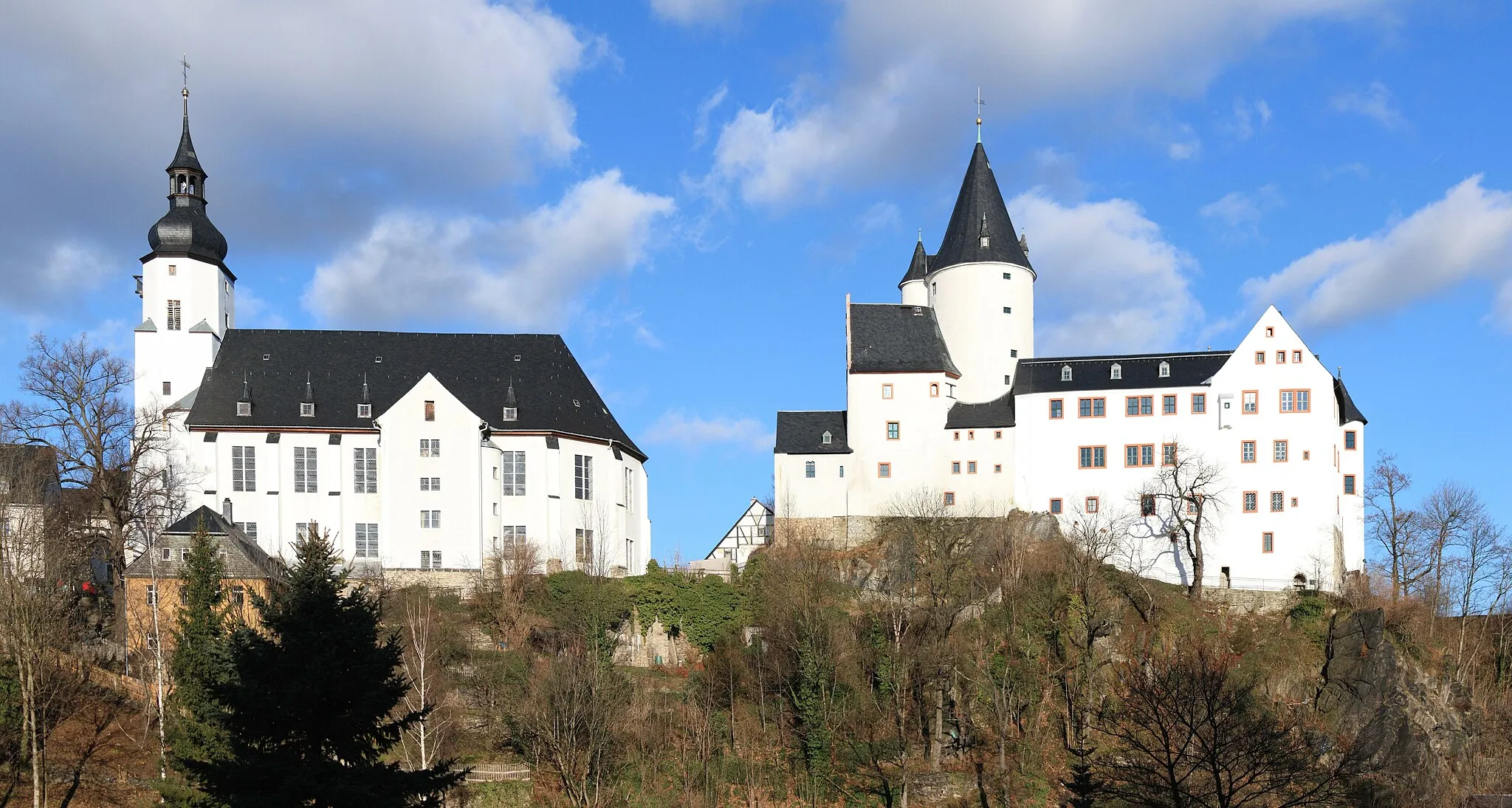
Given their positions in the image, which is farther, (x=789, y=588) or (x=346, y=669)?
(x=789, y=588)

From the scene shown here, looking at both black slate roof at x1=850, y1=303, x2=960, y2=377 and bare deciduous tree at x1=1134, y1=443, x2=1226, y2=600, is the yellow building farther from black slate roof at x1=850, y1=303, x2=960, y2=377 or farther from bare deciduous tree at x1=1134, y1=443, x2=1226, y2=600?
bare deciduous tree at x1=1134, y1=443, x2=1226, y2=600

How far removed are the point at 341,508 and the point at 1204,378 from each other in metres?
36.2

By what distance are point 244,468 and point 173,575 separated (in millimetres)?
10828

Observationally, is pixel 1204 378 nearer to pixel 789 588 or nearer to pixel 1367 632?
pixel 1367 632

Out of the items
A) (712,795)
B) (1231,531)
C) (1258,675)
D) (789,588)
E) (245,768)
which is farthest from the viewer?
(1231,531)

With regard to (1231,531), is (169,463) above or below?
above

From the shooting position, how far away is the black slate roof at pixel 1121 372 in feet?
197

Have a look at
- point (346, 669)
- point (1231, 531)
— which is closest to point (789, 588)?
point (1231, 531)

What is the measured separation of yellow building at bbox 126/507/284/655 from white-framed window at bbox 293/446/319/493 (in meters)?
4.82

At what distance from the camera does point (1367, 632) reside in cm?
5162

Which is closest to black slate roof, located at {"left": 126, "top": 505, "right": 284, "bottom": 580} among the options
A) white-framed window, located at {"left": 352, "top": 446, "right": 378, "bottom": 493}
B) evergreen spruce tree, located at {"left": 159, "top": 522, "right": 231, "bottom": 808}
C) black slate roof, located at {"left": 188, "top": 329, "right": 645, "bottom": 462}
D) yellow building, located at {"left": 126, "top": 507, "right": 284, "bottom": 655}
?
yellow building, located at {"left": 126, "top": 507, "right": 284, "bottom": 655}

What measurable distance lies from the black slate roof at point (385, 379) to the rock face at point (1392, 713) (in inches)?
1224

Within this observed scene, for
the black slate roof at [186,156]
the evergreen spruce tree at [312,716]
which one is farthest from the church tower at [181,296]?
the evergreen spruce tree at [312,716]

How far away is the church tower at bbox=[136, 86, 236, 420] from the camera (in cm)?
6231
